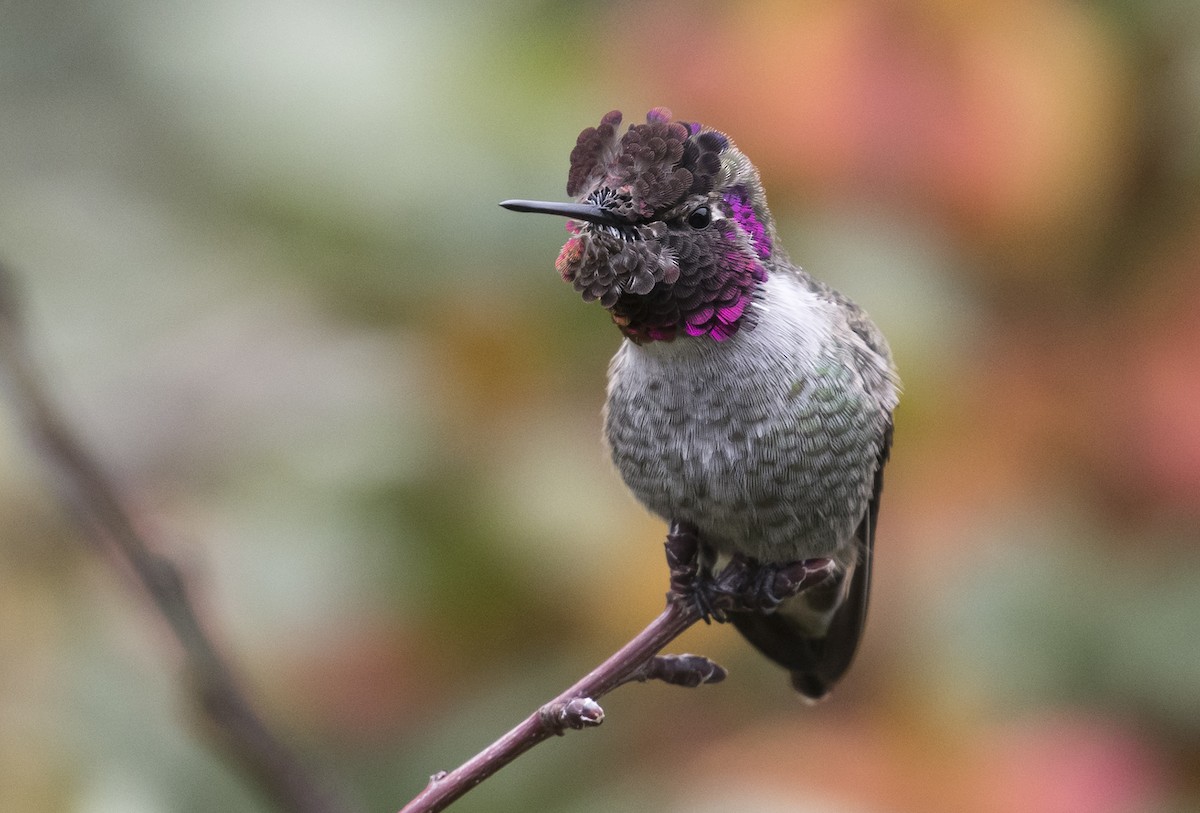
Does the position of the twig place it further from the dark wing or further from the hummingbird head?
the dark wing

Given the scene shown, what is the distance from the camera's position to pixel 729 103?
2.71m

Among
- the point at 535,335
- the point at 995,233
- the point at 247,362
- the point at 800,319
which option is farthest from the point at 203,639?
the point at 247,362

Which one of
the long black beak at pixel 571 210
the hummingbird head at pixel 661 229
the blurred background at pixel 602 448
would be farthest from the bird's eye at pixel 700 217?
the blurred background at pixel 602 448

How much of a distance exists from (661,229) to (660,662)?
0.46m

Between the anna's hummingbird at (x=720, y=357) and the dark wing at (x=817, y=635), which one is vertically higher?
the anna's hummingbird at (x=720, y=357)

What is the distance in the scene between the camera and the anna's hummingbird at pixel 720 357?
1.43m

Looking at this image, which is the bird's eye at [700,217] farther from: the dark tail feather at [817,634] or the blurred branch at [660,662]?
the dark tail feather at [817,634]

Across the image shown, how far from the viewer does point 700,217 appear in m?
1.52

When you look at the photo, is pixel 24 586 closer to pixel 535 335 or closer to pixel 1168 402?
pixel 535 335

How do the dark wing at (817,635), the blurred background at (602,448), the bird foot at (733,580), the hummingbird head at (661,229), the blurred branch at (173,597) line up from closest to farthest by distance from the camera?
the blurred branch at (173,597), the hummingbird head at (661,229), the bird foot at (733,580), the dark wing at (817,635), the blurred background at (602,448)

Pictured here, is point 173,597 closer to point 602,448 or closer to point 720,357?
point 720,357

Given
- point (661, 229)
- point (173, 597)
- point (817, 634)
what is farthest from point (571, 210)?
point (817, 634)

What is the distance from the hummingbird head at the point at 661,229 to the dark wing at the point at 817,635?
0.58 metres

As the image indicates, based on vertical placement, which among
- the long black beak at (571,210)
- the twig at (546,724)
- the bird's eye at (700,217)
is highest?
the long black beak at (571,210)
